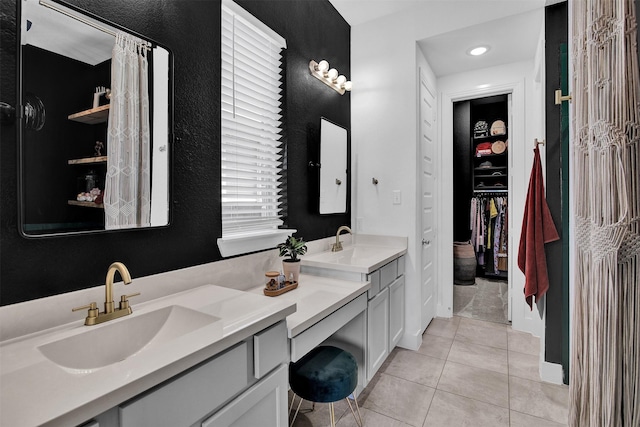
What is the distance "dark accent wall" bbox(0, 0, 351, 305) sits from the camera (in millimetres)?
938

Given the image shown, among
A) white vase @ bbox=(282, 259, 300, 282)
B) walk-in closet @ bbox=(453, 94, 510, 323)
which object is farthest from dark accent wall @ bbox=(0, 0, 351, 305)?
walk-in closet @ bbox=(453, 94, 510, 323)

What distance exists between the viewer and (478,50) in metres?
2.79

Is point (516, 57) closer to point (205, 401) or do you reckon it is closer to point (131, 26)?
point (131, 26)

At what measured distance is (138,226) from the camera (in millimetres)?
1234

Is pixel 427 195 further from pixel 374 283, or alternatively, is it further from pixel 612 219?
pixel 612 219

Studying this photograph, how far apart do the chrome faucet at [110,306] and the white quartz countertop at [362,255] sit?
1.15m

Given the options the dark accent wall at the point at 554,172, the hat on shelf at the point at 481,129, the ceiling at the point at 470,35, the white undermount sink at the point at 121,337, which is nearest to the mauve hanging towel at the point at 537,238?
the dark accent wall at the point at 554,172

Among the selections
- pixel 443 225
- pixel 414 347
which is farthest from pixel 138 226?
pixel 443 225

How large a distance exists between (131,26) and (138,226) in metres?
0.80

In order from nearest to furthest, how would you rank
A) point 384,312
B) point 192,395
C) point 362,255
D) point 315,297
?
point 192,395 → point 315,297 → point 384,312 → point 362,255

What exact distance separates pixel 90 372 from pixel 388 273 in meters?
1.80

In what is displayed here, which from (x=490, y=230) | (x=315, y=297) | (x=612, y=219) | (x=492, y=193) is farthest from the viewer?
(x=492, y=193)

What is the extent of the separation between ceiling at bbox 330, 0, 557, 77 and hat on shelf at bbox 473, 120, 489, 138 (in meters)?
2.03

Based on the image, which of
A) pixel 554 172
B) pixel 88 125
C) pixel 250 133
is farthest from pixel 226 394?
pixel 554 172
